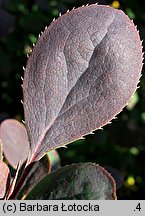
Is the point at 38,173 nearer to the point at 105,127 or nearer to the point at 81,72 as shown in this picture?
the point at 81,72

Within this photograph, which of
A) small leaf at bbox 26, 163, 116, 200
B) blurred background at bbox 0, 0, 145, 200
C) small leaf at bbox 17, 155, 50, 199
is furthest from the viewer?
blurred background at bbox 0, 0, 145, 200

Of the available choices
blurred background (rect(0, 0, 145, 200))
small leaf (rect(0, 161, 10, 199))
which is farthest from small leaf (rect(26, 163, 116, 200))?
blurred background (rect(0, 0, 145, 200))

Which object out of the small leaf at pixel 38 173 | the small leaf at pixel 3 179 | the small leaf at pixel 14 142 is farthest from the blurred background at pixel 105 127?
the small leaf at pixel 3 179

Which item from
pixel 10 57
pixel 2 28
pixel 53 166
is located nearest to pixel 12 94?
pixel 10 57

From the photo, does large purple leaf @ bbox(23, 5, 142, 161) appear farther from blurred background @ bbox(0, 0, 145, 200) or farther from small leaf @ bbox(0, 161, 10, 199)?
blurred background @ bbox(0, 0, 145, 200)

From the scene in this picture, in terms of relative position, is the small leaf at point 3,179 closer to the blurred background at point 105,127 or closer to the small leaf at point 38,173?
the small leaf at point 38,173

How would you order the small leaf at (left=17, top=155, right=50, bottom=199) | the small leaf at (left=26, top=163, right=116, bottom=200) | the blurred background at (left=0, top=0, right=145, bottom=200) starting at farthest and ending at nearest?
the blurred background at (left=0, top=0, right=145, bottom=200) < the small leaf at (left=17, top=155, right=50, bottom=199) < the small leaf at (left=26, top=163, right=116, bottom=200)

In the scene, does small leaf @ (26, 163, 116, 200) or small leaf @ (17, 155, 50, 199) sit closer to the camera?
small leaf @ (26, 163, 116, 200)

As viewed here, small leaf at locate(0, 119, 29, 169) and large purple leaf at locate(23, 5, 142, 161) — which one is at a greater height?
large purple leaf at locate(23, 5, 142, 161)
